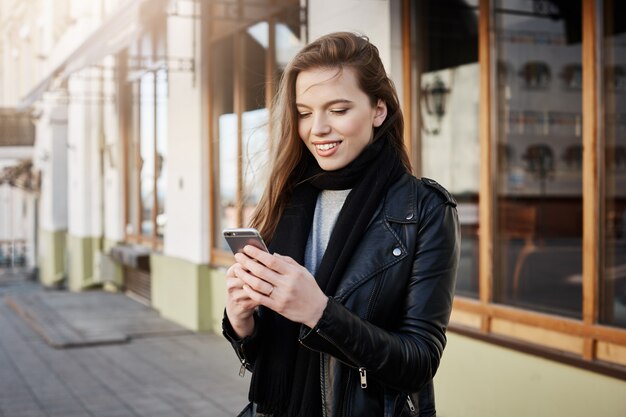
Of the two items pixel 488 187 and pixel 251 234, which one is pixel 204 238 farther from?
pixel 251 234

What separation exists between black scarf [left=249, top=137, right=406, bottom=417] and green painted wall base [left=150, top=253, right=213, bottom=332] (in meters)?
8.16

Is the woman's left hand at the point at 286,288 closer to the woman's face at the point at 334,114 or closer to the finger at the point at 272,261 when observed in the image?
the finger at the point at 272,261

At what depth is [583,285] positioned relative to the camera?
16.7ft

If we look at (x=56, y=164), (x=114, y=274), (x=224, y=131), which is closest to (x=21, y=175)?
(x=56, y=164)

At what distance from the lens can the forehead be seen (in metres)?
2.04

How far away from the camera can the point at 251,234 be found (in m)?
1.86

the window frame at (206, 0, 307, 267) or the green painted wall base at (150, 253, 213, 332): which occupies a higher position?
the window frame at (206, 0, 307, 267)

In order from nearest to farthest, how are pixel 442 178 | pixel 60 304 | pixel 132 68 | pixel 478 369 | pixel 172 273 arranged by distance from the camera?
pixel 478 369 → pixel 442 178 → pixel 172 273 → pixel 60 304 → pixel 132 68

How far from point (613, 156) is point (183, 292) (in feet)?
21.8

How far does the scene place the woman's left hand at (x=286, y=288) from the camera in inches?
70.7

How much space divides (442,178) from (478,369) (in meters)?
2.95

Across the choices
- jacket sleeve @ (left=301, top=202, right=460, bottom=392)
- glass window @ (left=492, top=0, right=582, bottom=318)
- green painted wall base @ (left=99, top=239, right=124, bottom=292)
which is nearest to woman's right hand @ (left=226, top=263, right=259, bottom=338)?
jacket sleeve @ (left=301, top=202, right=460, bottom=392)

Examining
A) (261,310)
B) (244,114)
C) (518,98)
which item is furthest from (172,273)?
(261,310)

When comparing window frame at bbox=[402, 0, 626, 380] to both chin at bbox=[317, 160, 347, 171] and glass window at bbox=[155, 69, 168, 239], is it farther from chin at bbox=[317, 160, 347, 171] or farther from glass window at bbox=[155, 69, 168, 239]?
glass window at bbox=[155, 69, 168, 239]
